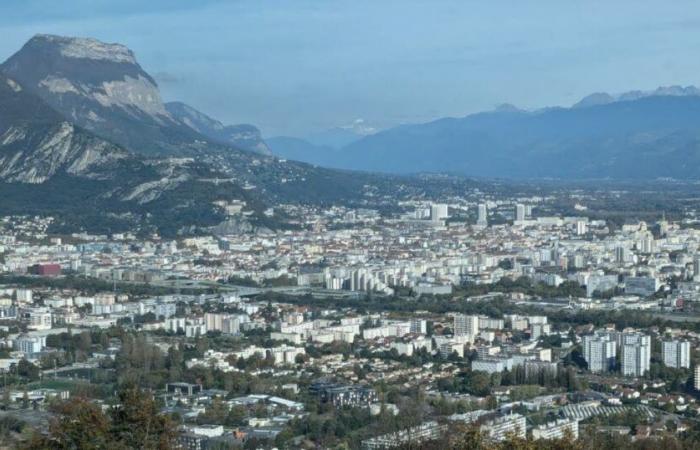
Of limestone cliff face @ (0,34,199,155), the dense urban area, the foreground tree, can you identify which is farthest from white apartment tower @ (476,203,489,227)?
the foreground tree

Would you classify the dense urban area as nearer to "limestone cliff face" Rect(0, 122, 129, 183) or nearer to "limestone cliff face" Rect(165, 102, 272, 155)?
"limestone cliff face" Rect(0, 122, 129, 183)

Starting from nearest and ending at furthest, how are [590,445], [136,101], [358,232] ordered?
1. [590,445]
2. [358,232]
3. [136,101]

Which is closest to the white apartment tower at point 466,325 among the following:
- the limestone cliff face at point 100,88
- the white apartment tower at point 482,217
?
the white apartment tower at point 482,217

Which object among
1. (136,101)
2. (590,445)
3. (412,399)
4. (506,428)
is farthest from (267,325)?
(136,101)

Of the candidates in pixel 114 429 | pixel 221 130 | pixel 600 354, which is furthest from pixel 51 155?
pixel 221 130

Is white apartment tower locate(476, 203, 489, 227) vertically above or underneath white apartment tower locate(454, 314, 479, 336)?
above

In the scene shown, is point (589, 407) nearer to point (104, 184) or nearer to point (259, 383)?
point (259, 383)

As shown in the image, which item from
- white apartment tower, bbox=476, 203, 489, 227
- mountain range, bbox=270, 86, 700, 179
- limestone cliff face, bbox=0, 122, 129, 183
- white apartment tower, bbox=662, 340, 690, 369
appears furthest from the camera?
mountain range, bbox=270, 86, 700, 179

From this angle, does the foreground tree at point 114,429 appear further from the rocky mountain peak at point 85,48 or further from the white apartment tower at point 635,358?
the rocky mountain peak at point 85,48

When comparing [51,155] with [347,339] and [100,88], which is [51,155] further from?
[347,339]
